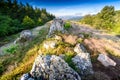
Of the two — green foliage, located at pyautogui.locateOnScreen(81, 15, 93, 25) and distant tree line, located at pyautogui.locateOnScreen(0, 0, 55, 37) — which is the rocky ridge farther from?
green foliage, located at pyautogui.locateOnScreen(81, 15, 93, 25)

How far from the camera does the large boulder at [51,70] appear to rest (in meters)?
17.8

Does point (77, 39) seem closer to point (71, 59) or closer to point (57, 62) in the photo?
point (71, 59)

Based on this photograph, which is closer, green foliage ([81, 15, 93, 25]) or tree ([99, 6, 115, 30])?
tree ([99, 6, 115, 30])

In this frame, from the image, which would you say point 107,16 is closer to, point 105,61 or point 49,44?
point 49,44

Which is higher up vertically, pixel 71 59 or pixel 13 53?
pixel 71 59

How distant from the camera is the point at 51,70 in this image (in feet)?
59.5

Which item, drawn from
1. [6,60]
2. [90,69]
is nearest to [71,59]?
[90,69]

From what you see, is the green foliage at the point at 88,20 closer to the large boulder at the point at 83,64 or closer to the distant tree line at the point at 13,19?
the distant tree line at the point at 13,19

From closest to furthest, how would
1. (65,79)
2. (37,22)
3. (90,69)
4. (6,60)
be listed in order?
(65,79)
(90,69)
(6,60)
(37,22)

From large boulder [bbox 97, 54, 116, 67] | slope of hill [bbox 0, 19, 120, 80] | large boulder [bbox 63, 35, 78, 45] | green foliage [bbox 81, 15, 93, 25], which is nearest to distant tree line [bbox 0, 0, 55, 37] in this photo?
slope of hill [bbox 0, 19, 120, 80]

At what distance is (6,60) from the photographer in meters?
29.5

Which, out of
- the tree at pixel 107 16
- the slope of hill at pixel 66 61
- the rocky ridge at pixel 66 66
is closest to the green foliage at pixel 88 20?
the tree at pixel 107 16

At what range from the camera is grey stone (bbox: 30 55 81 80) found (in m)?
17.9

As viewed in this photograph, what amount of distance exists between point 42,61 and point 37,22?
5061 cm
